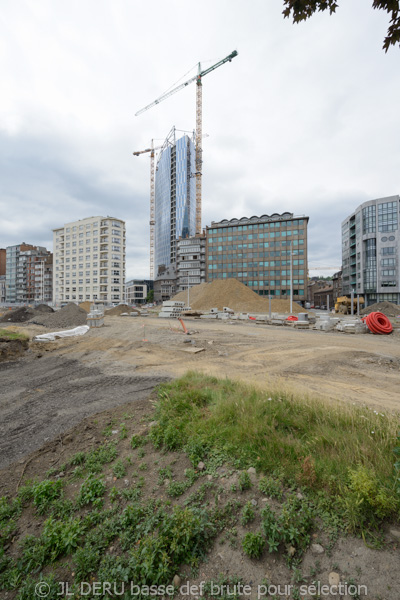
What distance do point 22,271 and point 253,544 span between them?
171876 mm

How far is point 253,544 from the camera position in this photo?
2.71 m

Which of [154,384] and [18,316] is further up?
[18,316]

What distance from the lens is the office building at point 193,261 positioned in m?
111

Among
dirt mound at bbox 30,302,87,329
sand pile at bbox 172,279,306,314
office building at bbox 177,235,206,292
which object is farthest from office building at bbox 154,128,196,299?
dirt mound at bbox 30,302,87,329

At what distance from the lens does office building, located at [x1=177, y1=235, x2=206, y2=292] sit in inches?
4385

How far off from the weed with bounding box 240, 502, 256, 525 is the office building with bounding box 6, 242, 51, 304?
154972mm

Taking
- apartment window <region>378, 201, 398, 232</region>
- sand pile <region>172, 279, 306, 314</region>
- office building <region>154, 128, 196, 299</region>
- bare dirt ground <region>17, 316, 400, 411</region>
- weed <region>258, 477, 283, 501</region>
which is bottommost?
bare dirt ground <region>17, 316, 400, 411</region>

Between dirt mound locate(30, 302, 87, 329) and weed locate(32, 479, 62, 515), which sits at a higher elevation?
dirt mound locate(30, 302, 87, 329)

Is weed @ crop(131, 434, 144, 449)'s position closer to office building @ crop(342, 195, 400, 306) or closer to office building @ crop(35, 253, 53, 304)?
office building @ crop(342, 195, 400, 306)

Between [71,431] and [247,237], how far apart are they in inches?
3632

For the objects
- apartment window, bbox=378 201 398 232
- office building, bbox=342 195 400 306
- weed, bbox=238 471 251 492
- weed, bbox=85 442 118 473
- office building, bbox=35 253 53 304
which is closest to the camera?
weed, bbox=238 471 251 492

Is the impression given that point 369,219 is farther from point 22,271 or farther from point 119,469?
point 22,271

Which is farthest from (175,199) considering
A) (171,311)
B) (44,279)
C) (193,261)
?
(171,311)

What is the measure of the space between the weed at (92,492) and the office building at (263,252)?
8450cm
